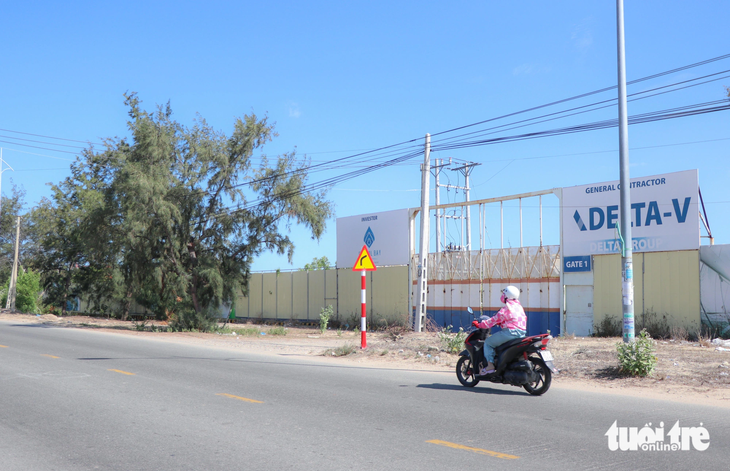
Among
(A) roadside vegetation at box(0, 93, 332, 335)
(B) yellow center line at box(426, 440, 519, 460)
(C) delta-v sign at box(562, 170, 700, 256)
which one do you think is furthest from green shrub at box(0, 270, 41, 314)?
(B) yellow center line at box(426, 440, 519, 460)

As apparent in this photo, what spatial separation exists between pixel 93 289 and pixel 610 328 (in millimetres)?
37169

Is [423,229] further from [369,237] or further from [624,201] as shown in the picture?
[624,201]

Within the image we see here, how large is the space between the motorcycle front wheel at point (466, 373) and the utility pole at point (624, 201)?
3.57 m

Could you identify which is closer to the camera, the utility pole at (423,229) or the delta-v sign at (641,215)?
the delta-v sign at (641,215)

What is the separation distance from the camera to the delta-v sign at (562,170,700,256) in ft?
70.0

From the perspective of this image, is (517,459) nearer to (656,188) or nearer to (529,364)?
(529,364)

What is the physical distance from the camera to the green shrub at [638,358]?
38.8ft

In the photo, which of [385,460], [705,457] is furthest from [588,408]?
[385,460]

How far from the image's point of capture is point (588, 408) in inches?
350

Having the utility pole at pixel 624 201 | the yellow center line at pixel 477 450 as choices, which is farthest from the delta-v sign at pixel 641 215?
the yellow center line at pixel 477 450

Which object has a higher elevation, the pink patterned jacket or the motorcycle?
the pink patterned jacket

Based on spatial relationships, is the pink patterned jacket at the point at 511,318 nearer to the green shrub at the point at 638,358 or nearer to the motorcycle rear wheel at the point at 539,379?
the motorcycle rear wheel at the point at 539,379

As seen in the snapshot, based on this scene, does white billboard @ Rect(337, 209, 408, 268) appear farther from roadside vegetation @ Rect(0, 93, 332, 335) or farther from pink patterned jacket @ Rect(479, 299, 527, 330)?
pink patterned jacket @ Rect(479, 299, 527, 330)

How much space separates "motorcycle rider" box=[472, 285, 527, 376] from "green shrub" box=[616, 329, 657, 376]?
3072 millimetres
